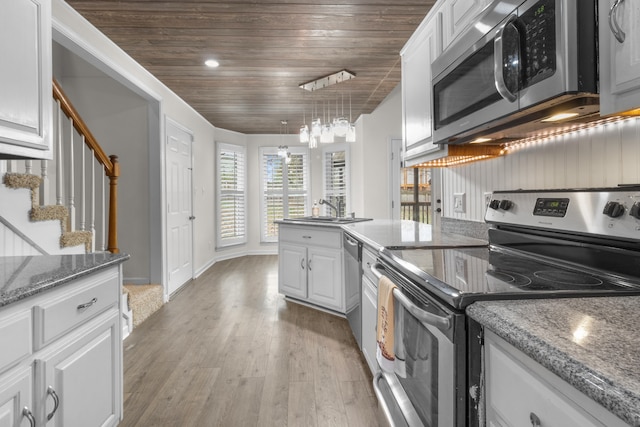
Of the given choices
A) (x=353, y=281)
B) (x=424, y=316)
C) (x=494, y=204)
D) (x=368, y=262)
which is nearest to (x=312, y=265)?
(x=353, y=281)

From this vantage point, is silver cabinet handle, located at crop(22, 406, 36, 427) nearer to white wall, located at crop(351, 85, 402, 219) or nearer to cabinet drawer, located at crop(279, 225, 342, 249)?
cabinet drawer, located at crop(279, 225, 342, 249)

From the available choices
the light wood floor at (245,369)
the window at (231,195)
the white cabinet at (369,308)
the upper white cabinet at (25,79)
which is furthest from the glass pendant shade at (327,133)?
the window at (231,195)

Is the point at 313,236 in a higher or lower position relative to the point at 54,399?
higher

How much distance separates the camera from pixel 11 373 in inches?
40.7

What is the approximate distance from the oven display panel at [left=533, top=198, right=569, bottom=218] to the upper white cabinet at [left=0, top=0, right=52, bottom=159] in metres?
2.00

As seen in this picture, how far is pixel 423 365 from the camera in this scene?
1.18m

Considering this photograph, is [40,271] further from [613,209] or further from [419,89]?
[419,89]

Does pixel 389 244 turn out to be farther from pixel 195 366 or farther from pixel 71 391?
pixel 195 366

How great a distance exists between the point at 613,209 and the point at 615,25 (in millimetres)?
474

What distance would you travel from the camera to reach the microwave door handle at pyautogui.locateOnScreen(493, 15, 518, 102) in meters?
1.16

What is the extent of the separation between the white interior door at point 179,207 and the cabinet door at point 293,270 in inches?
52.2

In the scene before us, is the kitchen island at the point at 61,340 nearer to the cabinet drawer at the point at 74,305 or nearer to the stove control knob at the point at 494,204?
the cabinet drawer at the point at 74,305

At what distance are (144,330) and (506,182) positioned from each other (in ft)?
9.80

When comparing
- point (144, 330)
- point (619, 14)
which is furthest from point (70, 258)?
point (619, 14)
